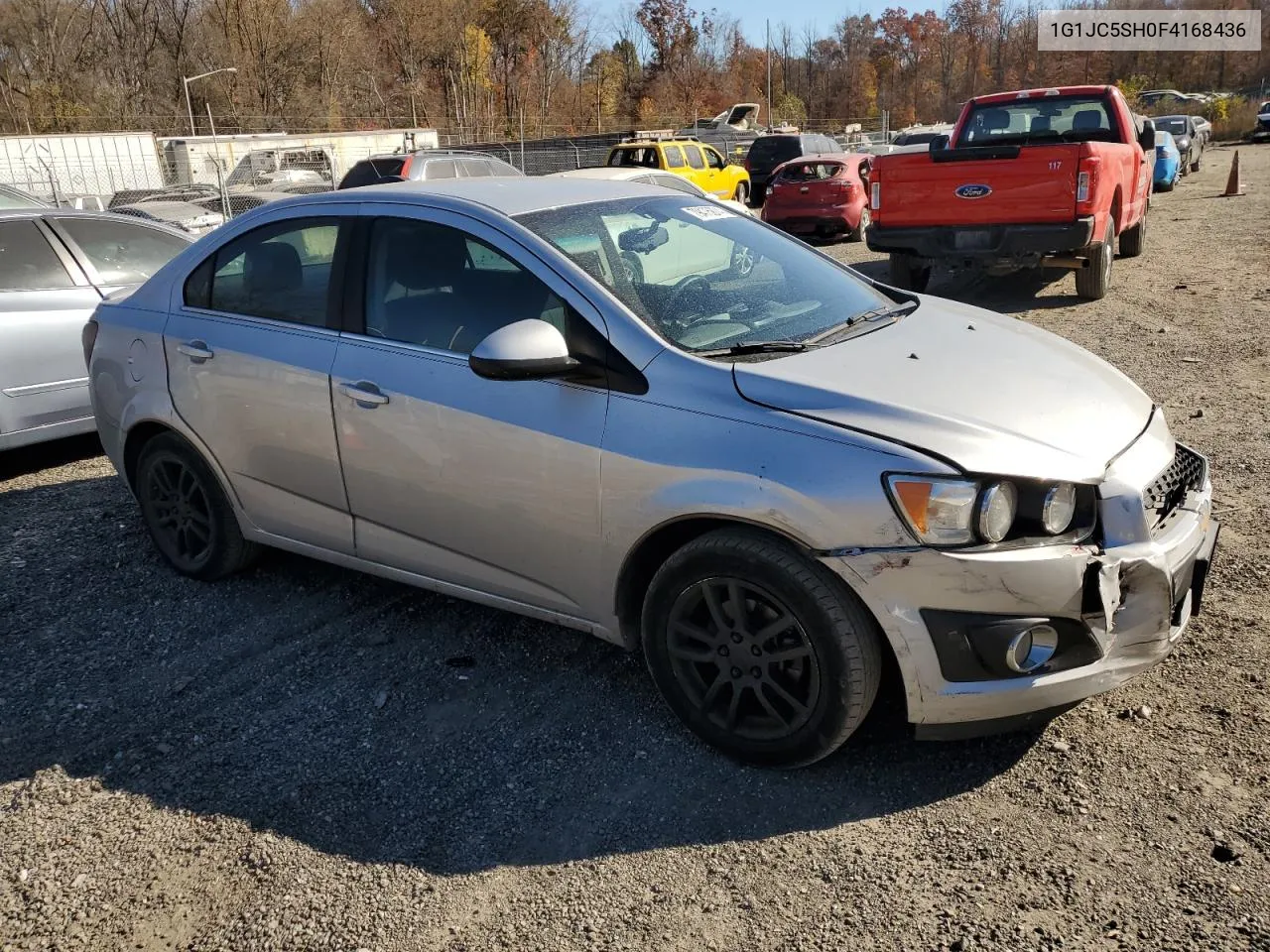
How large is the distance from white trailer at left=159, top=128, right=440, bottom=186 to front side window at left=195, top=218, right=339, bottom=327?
14229 millimetres

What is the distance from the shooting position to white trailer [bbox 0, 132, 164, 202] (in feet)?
74.7

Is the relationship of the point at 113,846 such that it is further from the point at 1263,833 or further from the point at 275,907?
the point at 1263,833

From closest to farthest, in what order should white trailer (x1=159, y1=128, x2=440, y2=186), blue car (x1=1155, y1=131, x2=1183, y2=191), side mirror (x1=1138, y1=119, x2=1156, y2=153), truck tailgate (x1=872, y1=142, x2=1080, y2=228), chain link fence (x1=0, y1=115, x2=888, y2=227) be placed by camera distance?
truck tailgate (x1=872, y1=142, x2=1080, y2=228) → side mirror (x1=1138, y1=119, x2=1156, y2=153) → chain link fence (x1=0, y1=115, x2=888, y2=227) → blue car (x1=1155, y1=131, x2=1183, y2=191) → white trailer (x1=159, y1=128, x2=440, y2=186)

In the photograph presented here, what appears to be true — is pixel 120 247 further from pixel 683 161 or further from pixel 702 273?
pixel 683 161

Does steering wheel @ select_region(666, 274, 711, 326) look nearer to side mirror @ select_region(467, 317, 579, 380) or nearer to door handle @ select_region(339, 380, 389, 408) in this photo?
side mirror @ select_region(467, 317, 579, 380)

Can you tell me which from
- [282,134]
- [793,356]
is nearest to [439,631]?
[793,356]

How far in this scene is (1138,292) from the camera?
407 inches

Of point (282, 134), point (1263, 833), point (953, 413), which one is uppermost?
point (282, 134)

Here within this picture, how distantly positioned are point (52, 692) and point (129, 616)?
2.00ft

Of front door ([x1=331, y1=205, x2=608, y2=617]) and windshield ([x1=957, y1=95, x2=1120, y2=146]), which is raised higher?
windshield ([x1=957, y1=95, x2=1120, y2=146])

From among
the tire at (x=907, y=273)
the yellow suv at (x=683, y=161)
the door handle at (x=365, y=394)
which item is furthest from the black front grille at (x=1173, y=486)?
the yellow suv at (x=683, y=161)

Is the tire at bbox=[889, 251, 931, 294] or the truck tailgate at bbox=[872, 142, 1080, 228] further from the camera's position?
the tire at bbox=[889, 251, 931, 294]

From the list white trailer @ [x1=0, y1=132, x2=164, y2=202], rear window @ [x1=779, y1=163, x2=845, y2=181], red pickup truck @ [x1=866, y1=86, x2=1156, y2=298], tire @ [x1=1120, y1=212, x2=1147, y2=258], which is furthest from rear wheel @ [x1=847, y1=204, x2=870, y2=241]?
white trailer @ [x1=0, y1=132, x2=164, y2=202]

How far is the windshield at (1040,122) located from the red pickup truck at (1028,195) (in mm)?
11
